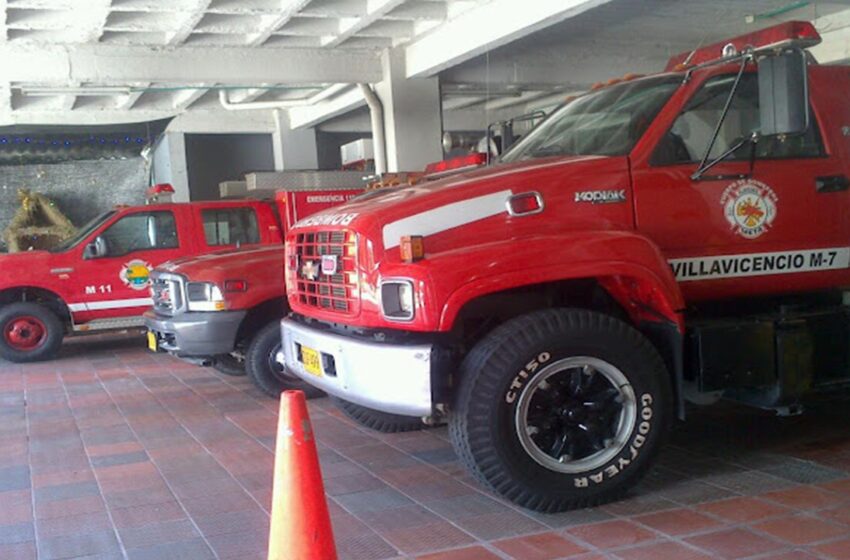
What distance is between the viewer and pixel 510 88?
15.4m

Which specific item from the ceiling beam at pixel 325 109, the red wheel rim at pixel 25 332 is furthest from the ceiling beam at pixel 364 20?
the red wheel rim at pixel 25 332

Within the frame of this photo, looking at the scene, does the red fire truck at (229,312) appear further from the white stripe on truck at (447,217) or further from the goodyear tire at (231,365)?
the white stripe on truck at (447,217)

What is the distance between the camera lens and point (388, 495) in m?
4.78

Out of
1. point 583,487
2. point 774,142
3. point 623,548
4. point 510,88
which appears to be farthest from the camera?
point 510,88

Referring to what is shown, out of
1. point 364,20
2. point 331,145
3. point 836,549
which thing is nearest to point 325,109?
point 331,145

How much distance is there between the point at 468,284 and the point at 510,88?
11840 mm

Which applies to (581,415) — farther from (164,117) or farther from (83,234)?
(164,117)

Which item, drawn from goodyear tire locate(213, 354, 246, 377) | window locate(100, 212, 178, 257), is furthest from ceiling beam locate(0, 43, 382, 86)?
goodyear tire locate(213, 354, 246, 377)

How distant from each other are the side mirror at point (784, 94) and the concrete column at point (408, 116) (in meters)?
9.15

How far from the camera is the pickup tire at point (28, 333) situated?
34.9ft

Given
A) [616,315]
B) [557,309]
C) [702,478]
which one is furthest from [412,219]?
[702,478]

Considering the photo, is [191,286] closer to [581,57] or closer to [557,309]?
[557,309]

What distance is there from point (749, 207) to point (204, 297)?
176 inches

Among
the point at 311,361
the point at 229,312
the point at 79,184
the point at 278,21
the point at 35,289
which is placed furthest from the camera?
the point at 79,184
